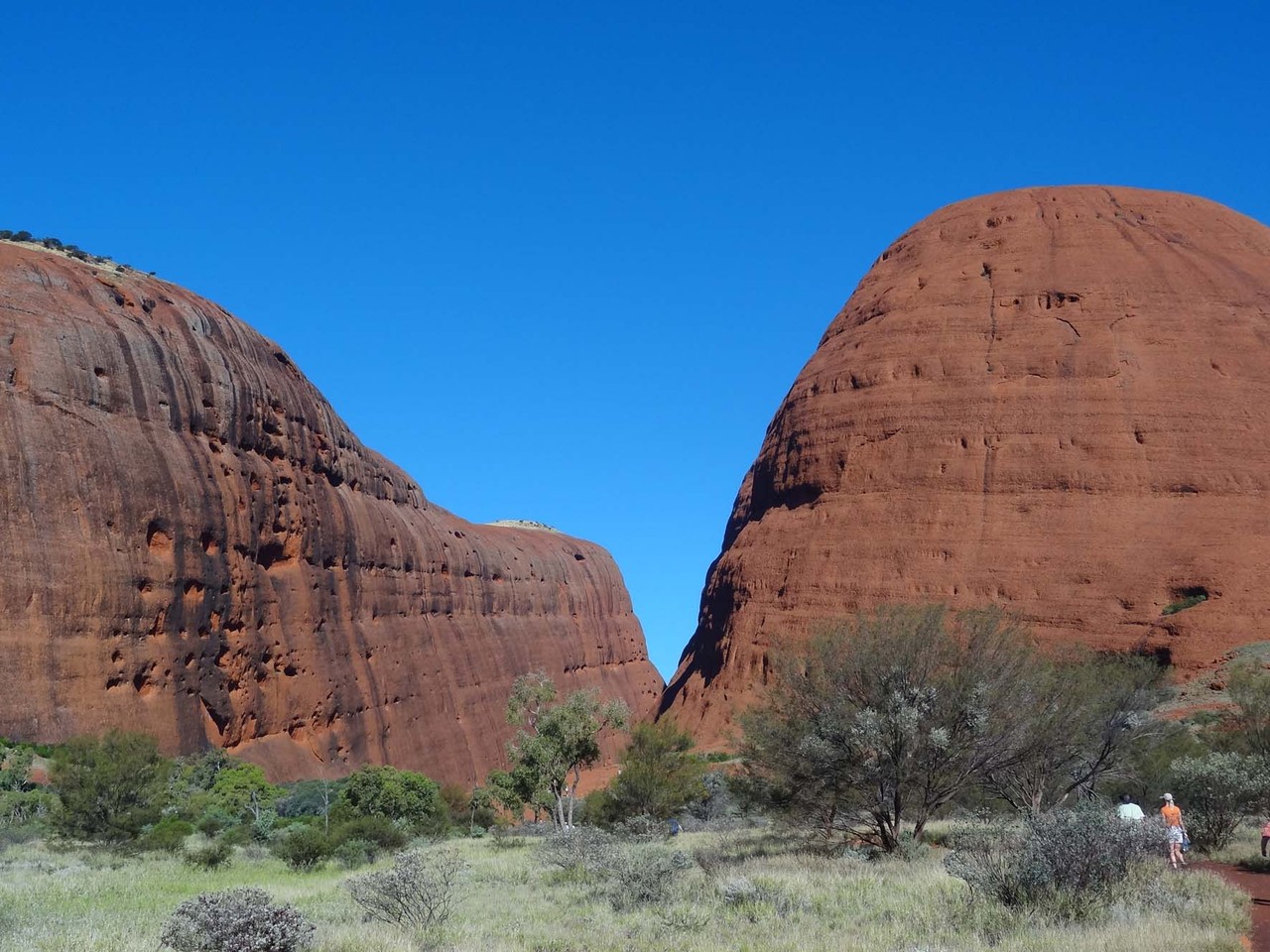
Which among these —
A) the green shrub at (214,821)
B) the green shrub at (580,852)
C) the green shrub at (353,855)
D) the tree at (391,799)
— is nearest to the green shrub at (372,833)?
the green shrub at (353,855)

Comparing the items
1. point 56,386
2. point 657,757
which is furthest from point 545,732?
point 56,386

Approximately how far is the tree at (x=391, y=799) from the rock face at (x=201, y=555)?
21.4ft

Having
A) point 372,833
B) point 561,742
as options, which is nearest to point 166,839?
point 372,833

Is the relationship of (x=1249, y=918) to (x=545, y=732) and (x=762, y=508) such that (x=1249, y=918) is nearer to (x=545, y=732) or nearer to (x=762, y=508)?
(x=545, y=732)

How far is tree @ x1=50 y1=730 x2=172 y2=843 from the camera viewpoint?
69.9 feet

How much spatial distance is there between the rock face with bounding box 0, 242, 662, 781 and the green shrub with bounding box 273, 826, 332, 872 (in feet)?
44.6

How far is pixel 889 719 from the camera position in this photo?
16297mm

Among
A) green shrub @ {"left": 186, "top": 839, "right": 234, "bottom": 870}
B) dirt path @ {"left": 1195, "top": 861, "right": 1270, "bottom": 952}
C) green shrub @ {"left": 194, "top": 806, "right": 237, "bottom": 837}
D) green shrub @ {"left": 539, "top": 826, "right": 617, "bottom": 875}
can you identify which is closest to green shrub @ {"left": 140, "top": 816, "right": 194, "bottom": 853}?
green shrub @ {"left": 186, "top": 839, "right": 234, "bottom": 870}

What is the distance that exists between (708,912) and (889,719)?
587 cm

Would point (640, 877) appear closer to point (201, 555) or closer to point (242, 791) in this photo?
point (242, 791)

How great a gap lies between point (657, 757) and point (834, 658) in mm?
10715

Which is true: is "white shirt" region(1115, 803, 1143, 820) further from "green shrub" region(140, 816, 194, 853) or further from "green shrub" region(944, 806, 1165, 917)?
"green shrub" region(140, 816, 194, 853)

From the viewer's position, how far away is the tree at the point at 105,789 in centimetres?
2131

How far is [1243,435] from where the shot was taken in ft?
143
